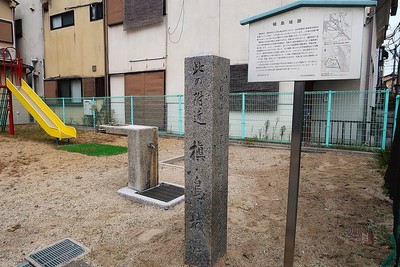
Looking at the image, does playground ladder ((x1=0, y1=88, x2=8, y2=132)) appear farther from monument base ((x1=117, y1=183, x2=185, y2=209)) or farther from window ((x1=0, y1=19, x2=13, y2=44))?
monument base ((x1=117, y1=183, x2=185, y2=209))

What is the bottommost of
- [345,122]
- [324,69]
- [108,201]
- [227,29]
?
[108,201]

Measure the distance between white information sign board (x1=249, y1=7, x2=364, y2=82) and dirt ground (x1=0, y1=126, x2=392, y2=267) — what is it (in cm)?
165

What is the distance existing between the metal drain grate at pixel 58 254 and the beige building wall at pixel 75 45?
10.9m

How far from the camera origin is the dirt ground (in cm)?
259

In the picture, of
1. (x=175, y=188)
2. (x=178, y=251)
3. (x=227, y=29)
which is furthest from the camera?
(x=227, y=29)

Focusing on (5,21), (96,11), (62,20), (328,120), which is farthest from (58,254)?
(5,21)

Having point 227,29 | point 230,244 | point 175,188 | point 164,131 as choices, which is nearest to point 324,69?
point 230,244

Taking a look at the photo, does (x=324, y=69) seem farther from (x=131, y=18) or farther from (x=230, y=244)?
(x=131, y=18)

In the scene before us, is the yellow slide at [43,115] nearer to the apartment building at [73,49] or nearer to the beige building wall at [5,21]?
the apartment building at [73,49]

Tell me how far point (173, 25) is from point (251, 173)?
7102 mm

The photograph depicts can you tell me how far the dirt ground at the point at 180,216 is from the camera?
2592 millimetres

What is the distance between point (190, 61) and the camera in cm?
222

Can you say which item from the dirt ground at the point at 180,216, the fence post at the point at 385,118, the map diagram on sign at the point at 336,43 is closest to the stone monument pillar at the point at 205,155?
the dirt ground at the point at 180,216

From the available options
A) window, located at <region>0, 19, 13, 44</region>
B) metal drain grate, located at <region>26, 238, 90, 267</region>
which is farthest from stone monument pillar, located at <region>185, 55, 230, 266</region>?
window, located at <region>0, 19, 13, 44</region>
